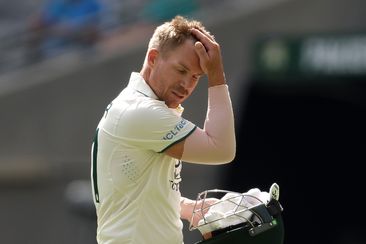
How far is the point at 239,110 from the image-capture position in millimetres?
11938

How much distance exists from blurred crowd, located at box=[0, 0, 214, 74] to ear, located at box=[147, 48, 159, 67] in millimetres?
7798

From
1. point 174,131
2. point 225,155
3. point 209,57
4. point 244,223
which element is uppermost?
point 209,57

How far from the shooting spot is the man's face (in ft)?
15.2

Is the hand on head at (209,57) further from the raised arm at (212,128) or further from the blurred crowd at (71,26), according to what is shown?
the blurred crowd at (71,26)

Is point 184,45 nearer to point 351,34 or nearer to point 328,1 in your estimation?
point 351,34

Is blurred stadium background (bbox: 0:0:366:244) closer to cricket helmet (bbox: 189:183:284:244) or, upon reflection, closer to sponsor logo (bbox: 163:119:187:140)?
cricket helmet (bbox: 189:183:284:244)

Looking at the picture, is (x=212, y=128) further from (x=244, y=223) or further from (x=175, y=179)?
(x=244, y=223)

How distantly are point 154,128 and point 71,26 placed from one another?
8531 millimetres

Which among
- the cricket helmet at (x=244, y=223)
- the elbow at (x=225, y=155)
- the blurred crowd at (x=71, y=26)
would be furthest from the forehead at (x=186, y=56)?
the blurred crowd at (x=71, y=26)

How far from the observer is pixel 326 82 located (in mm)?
11117

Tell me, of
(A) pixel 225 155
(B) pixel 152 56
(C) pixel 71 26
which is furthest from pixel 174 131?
(C) pixel 71 26

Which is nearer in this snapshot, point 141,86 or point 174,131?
point 174,131

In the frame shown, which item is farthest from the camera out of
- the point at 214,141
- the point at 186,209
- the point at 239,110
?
the point at 239,110

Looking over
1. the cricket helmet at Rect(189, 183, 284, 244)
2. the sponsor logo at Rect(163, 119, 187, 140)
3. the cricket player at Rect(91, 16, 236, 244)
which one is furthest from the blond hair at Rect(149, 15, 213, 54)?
the cricket helmet at Rect(189, 183, 284, 244)
